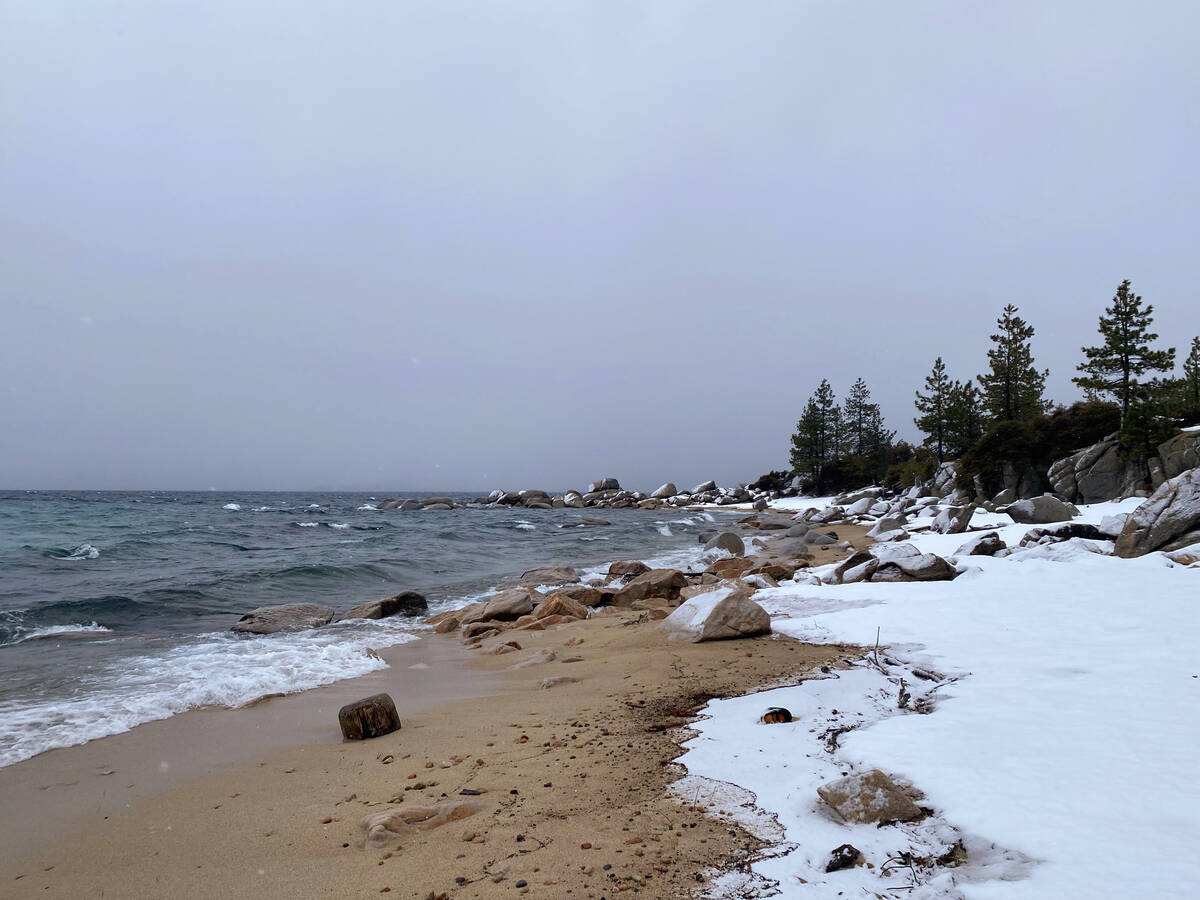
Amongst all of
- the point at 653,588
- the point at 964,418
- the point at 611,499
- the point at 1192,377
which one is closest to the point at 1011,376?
the point at 964,418

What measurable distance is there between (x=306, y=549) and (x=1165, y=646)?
25.4 metres

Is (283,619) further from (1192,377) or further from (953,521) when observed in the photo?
(1192,377)

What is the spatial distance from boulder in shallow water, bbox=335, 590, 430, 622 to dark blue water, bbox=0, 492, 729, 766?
0.68 m

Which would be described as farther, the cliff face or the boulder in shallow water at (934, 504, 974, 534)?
the cliff face

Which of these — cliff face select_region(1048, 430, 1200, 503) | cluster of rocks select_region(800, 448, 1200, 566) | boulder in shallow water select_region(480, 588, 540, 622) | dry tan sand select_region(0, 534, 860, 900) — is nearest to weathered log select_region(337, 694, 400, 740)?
dry tan sand select_region(0, 534, 860, 900)

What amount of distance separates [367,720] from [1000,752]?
523 cm

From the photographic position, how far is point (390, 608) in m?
13.0

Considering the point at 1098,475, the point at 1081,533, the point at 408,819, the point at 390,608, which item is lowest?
the point at 390,608

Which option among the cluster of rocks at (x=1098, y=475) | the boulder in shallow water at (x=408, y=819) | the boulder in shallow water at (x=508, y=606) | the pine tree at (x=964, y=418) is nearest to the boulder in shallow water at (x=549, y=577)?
the boulder in shallow water at (x=508, y=606)

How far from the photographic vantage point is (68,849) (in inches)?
149

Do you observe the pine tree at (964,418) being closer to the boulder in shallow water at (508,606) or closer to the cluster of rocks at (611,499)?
the cluster of rocks at (611,499)

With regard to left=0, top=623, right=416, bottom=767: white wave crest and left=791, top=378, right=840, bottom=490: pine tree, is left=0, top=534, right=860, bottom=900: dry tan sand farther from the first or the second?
left=791, top=378, right=840, bottom=490: pine tree

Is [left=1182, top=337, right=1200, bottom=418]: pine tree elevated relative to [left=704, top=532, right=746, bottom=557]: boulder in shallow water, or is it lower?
elevated

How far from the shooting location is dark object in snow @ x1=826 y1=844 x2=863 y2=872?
286 centimetres
